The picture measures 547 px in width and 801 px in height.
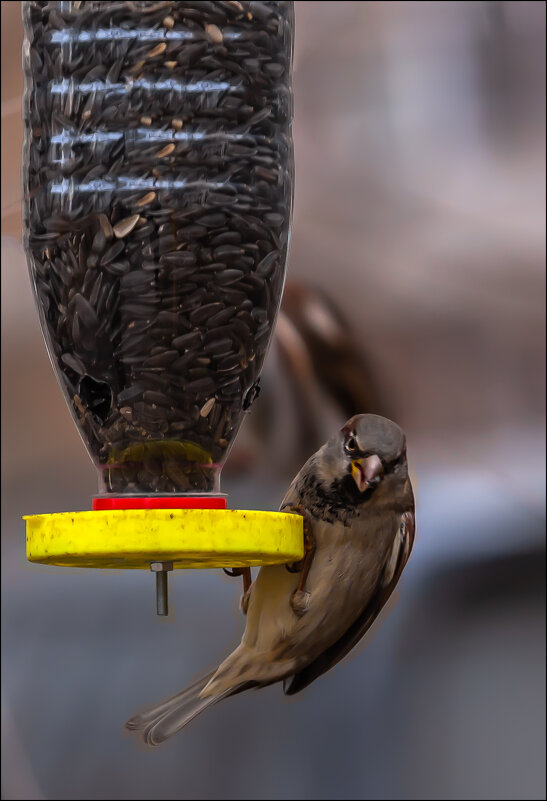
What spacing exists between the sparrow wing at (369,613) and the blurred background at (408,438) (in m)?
0.90

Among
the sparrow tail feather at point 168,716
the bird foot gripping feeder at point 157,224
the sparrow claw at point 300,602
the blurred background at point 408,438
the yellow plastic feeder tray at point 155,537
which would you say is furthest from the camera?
the blurred background at point 408,438

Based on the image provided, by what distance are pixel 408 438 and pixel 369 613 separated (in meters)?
0.97

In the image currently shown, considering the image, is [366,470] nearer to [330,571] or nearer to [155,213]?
[330,571]

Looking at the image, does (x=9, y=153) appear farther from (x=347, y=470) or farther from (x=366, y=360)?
(x=347, y=470)

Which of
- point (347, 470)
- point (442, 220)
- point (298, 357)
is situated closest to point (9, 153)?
point (298, 357)

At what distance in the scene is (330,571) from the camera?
183cm

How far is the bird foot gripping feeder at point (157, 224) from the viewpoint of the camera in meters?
1.31

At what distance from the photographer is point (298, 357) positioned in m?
2.91

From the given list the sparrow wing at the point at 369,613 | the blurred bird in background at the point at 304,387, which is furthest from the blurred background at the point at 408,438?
the sparrow wing at the point at 369,613

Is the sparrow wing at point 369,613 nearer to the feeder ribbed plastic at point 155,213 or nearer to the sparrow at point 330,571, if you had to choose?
the sparrow at point 330,571

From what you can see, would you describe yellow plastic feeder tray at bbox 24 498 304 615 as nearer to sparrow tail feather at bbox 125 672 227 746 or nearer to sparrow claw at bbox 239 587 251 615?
sparrow tail feather at bbox 125 672 227 746

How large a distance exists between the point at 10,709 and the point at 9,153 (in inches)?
52.8

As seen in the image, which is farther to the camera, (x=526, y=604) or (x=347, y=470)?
(x=526, y=604)

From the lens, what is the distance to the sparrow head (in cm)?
172
